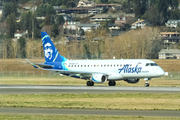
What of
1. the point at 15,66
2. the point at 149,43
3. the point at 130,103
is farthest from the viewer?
the point at 149,43

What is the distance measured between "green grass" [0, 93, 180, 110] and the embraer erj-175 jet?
50.3 feet

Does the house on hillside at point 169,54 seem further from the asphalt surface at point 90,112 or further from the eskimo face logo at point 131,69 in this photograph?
the asphalt surface at point 90,112

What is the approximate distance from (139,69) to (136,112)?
27343 millimetres

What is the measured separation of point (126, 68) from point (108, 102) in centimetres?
2149

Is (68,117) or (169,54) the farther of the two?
(169,54)

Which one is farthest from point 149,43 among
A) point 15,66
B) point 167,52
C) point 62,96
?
point 62,96

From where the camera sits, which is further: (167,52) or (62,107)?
(167,52)

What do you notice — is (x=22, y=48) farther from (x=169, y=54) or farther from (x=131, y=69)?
(x=131, y=69)

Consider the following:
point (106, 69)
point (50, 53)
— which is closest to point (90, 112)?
point (106, 69)

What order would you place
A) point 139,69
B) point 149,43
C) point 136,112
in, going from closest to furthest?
1. point 136,112
2. point 139,69
3. point 149,43

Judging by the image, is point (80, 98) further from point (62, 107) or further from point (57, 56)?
point (57, 56)

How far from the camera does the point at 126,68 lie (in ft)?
178

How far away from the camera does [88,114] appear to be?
25688mm

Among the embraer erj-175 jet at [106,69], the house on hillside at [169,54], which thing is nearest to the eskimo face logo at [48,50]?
the embraer erj-175 jet at [106,69]
